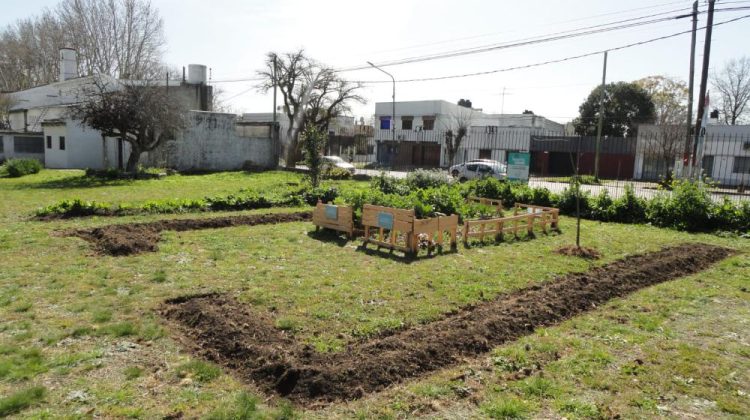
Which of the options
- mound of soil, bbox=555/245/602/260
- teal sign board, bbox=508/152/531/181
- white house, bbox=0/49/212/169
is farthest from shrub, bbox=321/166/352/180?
mound of soil, bbox=555/245/602/260

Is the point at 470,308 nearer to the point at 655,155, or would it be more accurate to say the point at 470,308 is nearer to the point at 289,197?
the point at 289,197

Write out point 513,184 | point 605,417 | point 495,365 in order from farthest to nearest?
point 513,184 → point 495,365 → point 605,417

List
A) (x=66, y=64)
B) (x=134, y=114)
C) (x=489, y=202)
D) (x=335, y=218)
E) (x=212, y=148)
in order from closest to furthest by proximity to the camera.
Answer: (x=335, y=218) → (x=489, y=202) → (x=134, y=114) → (x=212, y=148) → (x=66, y=64)

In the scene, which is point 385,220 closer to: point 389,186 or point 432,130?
point 389,186

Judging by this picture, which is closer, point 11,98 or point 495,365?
point 495,365

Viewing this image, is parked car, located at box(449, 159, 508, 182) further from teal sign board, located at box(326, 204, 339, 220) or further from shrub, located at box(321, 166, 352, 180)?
teal sign board, located at box(326, 204, 339, 220)

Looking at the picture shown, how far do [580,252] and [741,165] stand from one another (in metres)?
32.0

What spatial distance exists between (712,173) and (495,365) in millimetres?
37393

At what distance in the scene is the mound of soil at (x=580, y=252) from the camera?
10.0m

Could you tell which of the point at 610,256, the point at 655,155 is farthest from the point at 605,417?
the point at 655,155

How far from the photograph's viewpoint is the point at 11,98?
4272 centimetres

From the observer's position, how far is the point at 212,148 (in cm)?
3366

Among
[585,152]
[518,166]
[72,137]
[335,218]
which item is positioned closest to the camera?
[335,218]

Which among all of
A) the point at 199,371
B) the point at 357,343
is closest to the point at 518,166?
the point at 357,343
